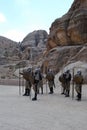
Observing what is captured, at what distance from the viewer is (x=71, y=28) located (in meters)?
50.1

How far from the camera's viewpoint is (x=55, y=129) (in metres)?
9.87

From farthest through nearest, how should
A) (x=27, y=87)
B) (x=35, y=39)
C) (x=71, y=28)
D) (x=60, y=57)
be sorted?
(x=35, y=39) → (x=71, y=28) → (x=60, y=57) → (x=27, y=87)

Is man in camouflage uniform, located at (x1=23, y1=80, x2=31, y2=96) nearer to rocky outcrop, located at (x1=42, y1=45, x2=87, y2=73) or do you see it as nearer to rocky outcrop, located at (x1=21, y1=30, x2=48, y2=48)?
rocky outcrop, located at (x1=42, y1=45, x2=87, y2=73)

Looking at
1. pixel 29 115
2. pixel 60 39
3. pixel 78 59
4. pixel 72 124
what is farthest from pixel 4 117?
pixel 60 39

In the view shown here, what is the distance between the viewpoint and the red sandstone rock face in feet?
159

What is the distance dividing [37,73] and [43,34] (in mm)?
106073

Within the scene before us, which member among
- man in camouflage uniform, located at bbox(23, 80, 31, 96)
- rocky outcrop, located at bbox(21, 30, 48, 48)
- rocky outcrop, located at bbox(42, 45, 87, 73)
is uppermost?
rocky outcrop, located at bbox(21, 30, 48, 48)

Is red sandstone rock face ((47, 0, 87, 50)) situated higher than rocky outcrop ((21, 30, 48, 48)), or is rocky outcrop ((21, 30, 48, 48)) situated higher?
rocky outcrop ((21, 30, 48, 48))

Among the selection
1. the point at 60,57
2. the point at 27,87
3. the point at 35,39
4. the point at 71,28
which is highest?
the point at 35,39

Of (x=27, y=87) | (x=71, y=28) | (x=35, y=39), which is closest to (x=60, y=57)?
(x=71, y=28)

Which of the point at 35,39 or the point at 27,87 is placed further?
the point at 35,39

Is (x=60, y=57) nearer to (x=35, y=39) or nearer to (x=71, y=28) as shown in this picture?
(x=71, y=28)

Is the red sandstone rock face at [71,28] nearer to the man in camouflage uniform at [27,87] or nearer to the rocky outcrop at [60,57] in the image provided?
the rocky outcrop at [60,57]

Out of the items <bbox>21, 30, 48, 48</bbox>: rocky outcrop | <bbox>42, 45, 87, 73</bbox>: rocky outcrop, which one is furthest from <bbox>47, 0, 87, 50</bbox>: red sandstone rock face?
<bbox>21, 30, 48, 48</bbox>: rocky outcrop
